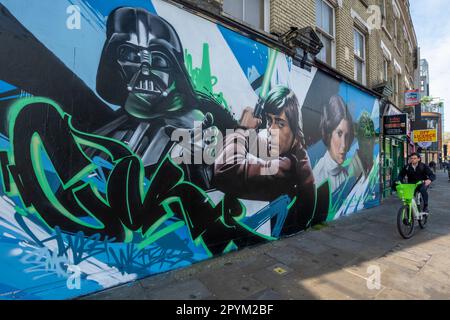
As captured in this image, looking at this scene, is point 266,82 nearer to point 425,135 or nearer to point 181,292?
point 181,292

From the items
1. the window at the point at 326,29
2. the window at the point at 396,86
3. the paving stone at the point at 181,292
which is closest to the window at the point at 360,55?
the window at the point at 326,29

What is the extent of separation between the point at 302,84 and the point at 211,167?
11.0ft

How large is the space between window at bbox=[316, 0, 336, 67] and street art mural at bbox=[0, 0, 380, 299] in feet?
9.24

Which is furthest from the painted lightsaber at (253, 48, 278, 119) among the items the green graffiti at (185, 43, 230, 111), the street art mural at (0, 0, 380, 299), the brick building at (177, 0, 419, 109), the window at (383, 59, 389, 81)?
the window at (383, 59, 389, 81)

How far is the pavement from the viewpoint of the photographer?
10.0 feet

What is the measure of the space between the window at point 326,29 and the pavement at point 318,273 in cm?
527

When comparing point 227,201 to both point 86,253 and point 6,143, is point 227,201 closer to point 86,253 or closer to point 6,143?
point 86,253

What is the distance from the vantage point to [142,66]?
3383 millimetres

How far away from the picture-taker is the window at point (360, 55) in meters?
8.72

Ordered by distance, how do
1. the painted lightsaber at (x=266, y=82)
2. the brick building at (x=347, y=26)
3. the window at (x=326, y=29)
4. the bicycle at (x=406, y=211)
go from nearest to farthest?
the painted lightsaber at (x=266, y=82) < the bicycle at (x=406, y=211) < the brick building at (x=347, y=26) < the window at (x=326, y=29)

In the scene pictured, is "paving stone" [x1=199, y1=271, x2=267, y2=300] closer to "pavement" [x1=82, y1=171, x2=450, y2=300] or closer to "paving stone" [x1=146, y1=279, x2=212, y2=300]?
"pavement" [x1=82, y1=171, x2=450, y2=300]

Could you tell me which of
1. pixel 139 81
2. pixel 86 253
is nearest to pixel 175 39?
pixel 139 81

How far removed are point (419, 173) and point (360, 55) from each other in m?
5.52

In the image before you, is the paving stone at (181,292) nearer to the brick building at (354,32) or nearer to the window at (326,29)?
the brick building at (354,32)
